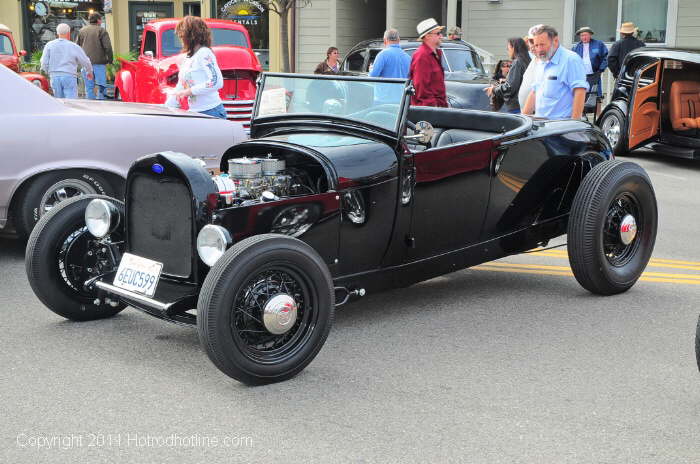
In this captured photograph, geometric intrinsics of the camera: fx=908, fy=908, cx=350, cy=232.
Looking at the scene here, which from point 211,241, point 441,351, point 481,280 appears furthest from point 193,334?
point 481,280

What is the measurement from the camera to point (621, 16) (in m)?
18.8

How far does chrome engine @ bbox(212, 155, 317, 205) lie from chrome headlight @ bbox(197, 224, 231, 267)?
1.02ft

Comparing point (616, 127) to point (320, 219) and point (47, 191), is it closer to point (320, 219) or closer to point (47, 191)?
point (47, 191)

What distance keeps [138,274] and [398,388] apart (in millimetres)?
1460

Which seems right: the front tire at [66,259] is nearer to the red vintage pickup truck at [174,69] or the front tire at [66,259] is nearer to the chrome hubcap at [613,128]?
the red vintage pickup truck at [174,69]

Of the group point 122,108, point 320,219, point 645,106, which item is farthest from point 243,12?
point 320,219

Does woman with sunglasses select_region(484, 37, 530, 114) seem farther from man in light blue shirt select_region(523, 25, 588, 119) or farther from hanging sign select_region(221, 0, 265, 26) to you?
hanging sign select_region(221, 0, 265, 26)

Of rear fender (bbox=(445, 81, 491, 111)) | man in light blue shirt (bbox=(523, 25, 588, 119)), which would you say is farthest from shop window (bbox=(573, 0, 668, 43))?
man in light blue shirt (bbox=(523, 25, 588, 119))

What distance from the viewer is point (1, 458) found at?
3.48 m

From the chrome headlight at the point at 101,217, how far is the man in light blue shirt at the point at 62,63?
10.2m

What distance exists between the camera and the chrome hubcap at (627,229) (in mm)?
5883

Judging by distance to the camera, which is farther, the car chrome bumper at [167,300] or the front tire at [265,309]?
the car chrome bumper at [167,300]

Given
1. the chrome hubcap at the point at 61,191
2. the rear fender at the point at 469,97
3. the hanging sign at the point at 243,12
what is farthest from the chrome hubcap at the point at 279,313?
the hanging sign at the point at 243,12

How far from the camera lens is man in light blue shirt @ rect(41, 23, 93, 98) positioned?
14.3 m
